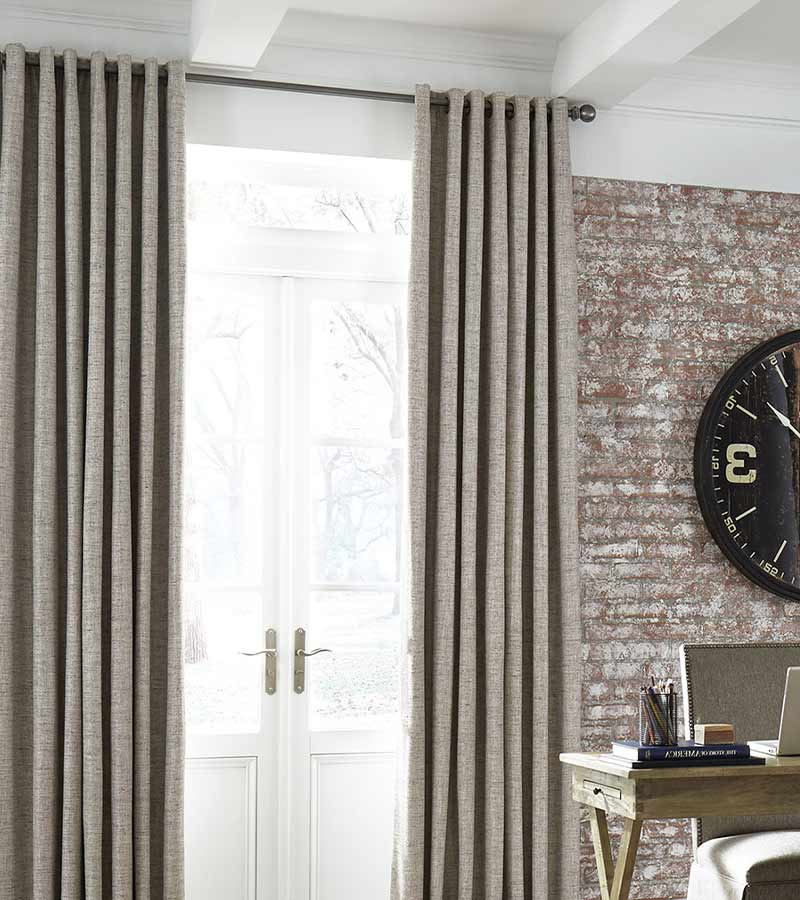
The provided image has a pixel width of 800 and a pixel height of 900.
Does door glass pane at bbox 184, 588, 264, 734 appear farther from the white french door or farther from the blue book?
the blue book

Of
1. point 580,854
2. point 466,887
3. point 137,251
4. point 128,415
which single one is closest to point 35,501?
point 128,415

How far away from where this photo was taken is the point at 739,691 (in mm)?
3250

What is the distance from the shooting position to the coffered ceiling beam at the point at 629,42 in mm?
3164

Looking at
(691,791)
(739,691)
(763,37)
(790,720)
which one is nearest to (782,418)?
(739,691)

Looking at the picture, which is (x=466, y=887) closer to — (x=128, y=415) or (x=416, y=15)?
(x=128, y=415)

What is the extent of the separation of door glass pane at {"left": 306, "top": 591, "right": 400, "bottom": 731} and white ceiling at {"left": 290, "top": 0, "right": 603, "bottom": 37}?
1753 millimetres

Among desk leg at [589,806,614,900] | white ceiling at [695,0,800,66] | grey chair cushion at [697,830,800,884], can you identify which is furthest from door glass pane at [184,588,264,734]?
white ceiling at [695,0,800,66]

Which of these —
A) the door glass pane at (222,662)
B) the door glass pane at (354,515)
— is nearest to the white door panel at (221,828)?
the door glass pane at (222,662)

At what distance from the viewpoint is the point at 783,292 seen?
4.04m

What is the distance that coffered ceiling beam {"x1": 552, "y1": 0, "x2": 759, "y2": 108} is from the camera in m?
3.16

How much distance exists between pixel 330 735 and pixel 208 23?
2093 millimetres

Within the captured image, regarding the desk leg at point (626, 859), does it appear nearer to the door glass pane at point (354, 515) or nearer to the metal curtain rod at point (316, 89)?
the door glass pane at point (354, 515)

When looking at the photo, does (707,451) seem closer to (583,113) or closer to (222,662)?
(583,113)

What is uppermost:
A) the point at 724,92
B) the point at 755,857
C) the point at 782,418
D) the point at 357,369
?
the point at 724,92
